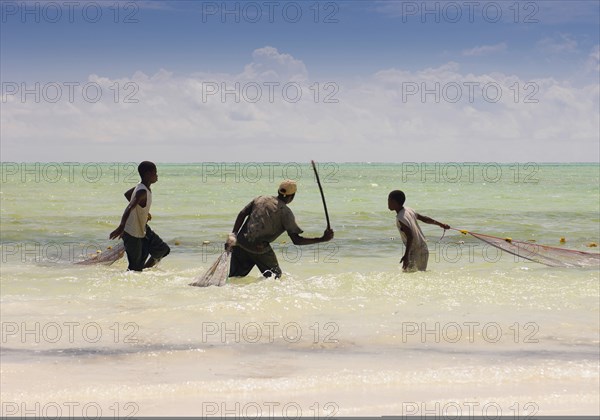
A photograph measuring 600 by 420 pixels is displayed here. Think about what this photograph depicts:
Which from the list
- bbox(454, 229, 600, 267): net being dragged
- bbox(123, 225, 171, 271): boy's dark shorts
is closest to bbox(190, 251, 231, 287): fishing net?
bbox(123, 225, 171, 271): boy's dark shorts

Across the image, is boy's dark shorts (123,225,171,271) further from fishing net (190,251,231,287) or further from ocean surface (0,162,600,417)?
fishing net (190,251,231,287)

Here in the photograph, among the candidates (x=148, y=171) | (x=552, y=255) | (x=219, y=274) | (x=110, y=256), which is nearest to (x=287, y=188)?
(x=219, y=274)

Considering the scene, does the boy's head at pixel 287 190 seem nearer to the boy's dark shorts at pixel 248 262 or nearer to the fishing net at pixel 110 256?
the boy's dark shorts at pixel 248 262

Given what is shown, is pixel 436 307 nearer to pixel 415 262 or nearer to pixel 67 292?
pixel 415 262

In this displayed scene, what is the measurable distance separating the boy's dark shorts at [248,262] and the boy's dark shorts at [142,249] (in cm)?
112

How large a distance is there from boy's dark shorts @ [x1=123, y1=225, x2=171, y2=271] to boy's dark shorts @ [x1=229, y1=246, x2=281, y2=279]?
112cm

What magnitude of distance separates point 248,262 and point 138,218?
1526mm

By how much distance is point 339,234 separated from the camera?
60.9 ft

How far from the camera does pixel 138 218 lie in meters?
10.1

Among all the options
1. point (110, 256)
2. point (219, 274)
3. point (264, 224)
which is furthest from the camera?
point (110, 256)

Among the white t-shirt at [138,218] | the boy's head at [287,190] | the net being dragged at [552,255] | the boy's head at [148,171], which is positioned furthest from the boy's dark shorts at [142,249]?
the net being dragged at [552,255]

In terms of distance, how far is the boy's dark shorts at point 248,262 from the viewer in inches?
380

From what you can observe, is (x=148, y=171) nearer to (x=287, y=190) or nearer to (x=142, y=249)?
(x=142, y=249)

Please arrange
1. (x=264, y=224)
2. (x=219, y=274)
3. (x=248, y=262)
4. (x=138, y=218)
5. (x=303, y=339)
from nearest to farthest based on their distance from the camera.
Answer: (x=303, y=339) < (x=264, y=224) < (x=219, y=274) < (x=248, y=262) < (x=138, y=218)
